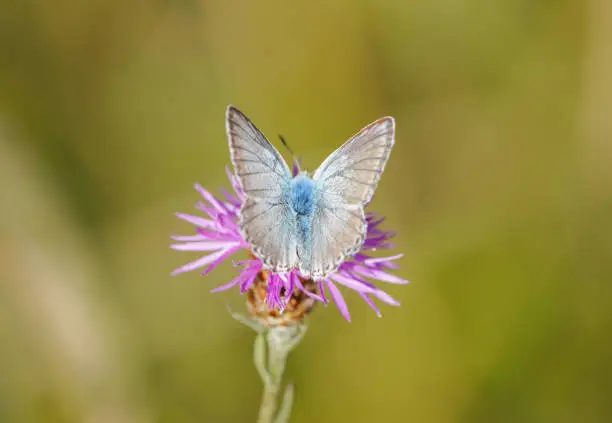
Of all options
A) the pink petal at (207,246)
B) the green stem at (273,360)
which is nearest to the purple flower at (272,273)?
the pink petal at (207,246)

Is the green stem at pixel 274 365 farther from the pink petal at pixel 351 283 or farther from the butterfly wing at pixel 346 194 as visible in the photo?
the butterfly wing at pixel 346 194

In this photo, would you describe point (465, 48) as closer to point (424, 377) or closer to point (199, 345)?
point (424, 377)

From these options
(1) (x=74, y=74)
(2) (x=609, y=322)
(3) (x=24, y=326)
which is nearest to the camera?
(3) (x=24, y=326)

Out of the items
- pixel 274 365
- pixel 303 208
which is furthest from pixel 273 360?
pixel 303 208

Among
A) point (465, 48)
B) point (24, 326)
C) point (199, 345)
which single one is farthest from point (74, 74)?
point (465, 48)

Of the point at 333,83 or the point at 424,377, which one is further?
the point at 333,83

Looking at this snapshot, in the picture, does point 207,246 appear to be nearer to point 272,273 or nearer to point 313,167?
point 272,273
